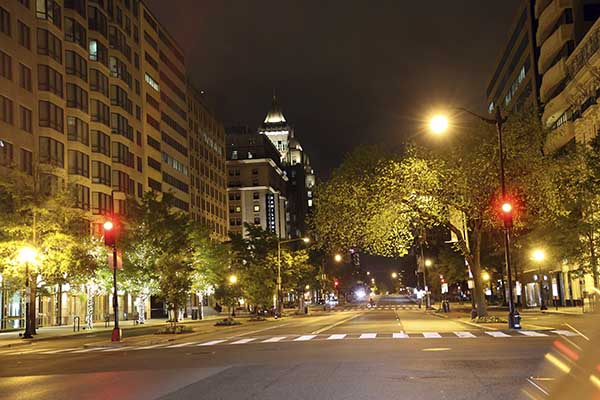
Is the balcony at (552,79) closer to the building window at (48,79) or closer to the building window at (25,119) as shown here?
the building window at (48,79)

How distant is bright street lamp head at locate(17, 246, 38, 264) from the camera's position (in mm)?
42500

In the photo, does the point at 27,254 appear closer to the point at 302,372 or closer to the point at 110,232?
the point at 110,232

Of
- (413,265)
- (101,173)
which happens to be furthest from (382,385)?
(413,265)

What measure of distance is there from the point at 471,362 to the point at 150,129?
3219 inches

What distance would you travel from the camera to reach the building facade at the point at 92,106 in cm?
5959

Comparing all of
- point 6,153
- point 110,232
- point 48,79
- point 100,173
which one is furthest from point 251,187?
point 110,232

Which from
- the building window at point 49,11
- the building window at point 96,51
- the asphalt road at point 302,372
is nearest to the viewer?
the asphalt road at point 302,372

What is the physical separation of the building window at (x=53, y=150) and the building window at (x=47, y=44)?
25.2ft

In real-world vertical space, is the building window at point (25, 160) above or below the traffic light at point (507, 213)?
above

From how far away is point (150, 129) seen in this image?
94.2 meters

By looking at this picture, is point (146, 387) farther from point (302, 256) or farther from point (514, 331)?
point (302, 256)

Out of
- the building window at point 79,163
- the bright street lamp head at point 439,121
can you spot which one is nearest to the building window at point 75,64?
the building window at point 79,163

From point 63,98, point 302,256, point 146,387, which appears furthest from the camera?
point 302,256

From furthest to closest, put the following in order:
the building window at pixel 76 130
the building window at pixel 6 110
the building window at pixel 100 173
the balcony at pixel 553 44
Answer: the building window at pixel 100 173
the building window at pixel 76 130
the balcony at pixel 553 44
the building window at pixel 6 110
